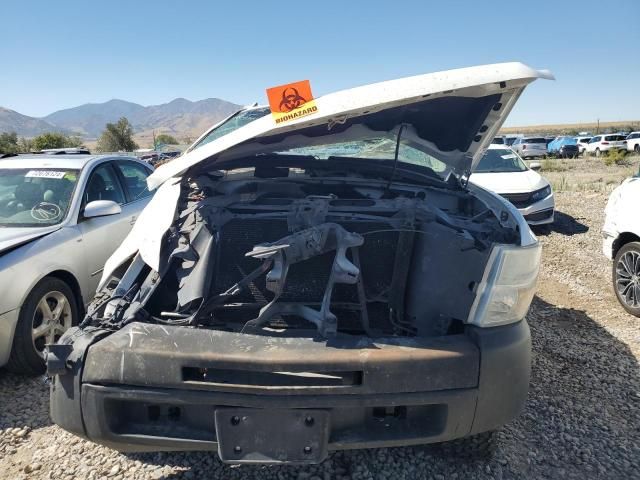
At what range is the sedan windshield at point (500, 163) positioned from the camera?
8.74m

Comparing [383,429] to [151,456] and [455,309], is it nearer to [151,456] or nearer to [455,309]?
[455,309]

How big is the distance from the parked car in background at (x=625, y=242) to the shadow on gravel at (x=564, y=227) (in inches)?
127

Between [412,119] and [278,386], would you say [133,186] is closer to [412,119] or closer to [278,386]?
[412,119]

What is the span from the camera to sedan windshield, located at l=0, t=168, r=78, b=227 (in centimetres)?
366

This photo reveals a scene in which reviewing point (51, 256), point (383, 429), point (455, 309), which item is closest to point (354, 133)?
point (455, 309)

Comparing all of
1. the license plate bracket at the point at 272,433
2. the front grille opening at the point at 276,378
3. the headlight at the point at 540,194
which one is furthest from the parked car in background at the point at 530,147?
the license plate bracket at the point at 272,433

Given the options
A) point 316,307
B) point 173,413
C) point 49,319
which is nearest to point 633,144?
point 316,307

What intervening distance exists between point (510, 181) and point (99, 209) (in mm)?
7072

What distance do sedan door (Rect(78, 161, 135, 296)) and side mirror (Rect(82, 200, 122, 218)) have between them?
122 millimetres

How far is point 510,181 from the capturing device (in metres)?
8.26

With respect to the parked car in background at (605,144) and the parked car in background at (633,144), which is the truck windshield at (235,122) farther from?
the parked car in background at (633,144)

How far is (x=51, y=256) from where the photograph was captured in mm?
3318

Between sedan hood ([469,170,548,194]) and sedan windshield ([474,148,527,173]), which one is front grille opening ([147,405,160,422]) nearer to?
sedan hood ([469,170,548,194])

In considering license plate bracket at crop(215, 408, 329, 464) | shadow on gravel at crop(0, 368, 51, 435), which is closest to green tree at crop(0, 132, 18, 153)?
shadow on gravel at crop(0, 368, 51, 435)
